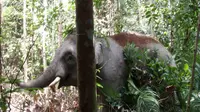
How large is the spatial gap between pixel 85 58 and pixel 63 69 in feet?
10.5

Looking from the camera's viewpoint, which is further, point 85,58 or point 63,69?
point 63,69

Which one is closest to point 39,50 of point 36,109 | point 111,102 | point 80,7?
point 36,109

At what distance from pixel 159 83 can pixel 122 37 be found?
56.5 inches

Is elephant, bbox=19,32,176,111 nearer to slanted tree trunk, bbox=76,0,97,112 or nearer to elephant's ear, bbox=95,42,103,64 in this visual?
elephant's ear, bbox=95,42,103,64

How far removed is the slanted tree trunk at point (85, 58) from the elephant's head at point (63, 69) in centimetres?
301

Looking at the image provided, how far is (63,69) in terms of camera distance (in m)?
5.31

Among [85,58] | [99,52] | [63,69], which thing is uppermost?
[85,58]

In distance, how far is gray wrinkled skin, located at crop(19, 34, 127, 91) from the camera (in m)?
5.27

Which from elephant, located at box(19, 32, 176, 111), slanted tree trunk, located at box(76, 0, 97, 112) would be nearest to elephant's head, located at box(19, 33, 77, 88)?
elephant, located at box(19, 32, 176, 111)

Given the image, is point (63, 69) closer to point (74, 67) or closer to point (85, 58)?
point (74, 67)

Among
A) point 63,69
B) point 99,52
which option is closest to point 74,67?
point 63,69

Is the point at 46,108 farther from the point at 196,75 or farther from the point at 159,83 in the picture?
the point at 196,75

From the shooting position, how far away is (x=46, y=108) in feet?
18.9

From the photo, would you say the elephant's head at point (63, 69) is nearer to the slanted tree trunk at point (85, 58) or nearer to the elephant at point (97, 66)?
the elephant at point (97, 66)
